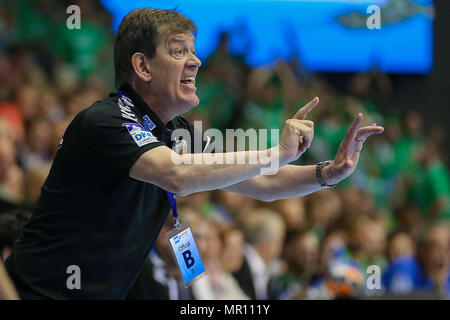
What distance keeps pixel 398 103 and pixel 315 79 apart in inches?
49.8

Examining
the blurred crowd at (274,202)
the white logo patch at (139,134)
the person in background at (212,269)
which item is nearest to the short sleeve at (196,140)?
the white logo patch at (139,134)

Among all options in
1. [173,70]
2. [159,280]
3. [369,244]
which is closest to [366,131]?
[173,70]

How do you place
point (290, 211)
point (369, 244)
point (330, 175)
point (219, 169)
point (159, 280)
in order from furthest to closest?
point (369, 244) < point (290, 211) < point (159, 280) < point (330, 175) < point (219, 169)

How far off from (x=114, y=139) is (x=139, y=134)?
0.09 metres

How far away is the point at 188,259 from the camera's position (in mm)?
2656

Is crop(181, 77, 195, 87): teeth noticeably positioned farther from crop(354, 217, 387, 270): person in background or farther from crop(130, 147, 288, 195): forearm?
crop(354, 217, 387, 270): person in background

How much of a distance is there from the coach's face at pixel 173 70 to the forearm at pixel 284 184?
491 millimetres

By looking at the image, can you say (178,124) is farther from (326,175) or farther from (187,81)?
(326,175)

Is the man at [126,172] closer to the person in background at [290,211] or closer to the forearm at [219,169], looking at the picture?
the forearm at [219,169]

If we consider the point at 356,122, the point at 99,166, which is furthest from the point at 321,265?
the point at 99,166

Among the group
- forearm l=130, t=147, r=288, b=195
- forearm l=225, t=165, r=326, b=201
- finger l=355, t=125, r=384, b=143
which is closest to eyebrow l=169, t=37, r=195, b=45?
forearm l=130, t=147, r=288, b=195
